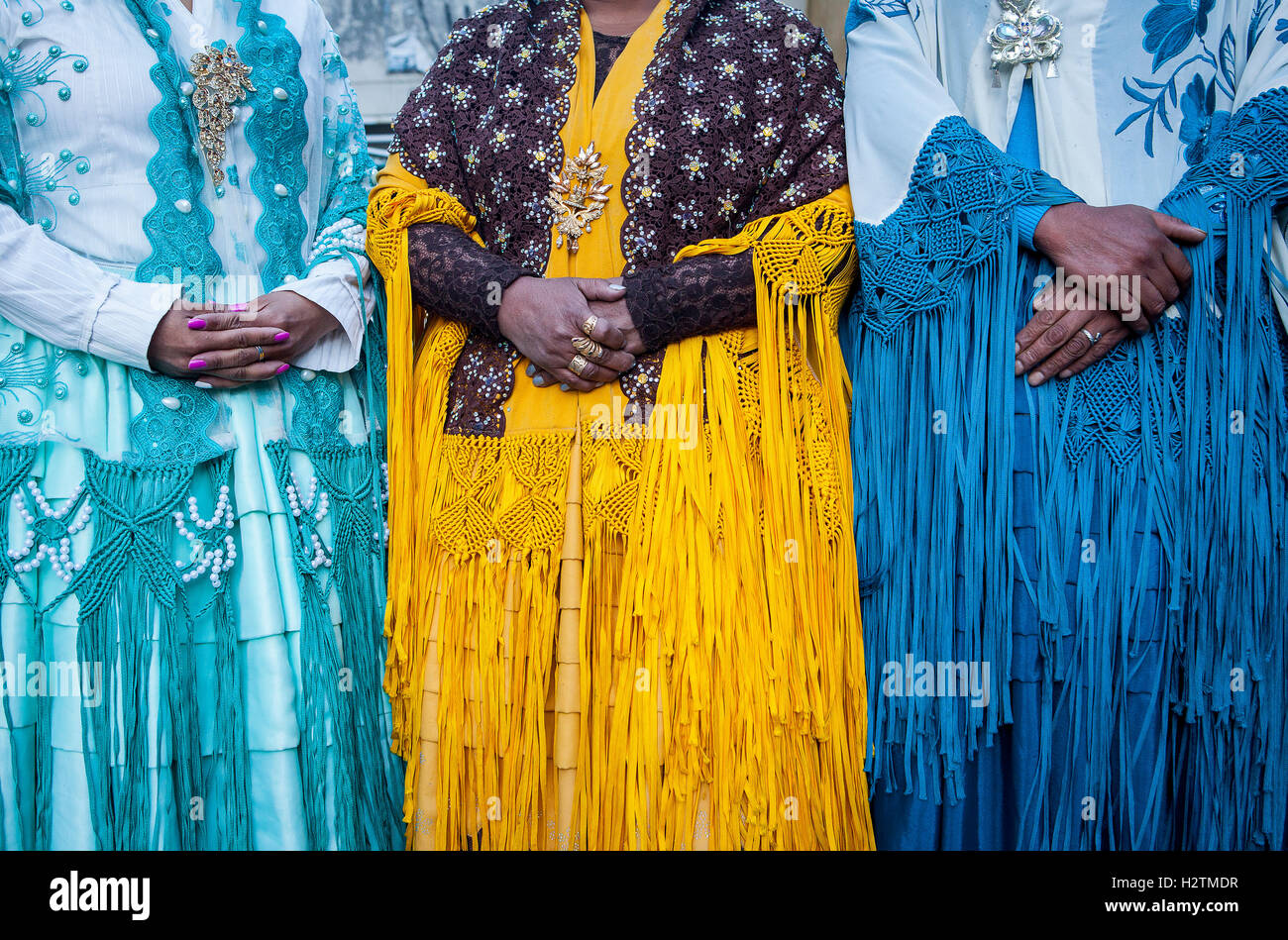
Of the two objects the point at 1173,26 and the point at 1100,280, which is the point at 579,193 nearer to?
the point at 1100,280

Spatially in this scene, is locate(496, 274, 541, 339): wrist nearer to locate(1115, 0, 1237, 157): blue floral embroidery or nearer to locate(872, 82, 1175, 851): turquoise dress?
locate(872, 82, 1175, 851): turquoise dress

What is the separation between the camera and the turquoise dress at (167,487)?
1.48 meters

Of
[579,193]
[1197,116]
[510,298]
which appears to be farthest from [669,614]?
[1197,116]

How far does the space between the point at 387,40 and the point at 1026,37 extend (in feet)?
4.87

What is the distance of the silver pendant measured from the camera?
5.26 ft

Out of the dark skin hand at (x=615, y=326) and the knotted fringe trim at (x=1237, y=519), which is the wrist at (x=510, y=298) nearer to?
the dark skin hand at (x=615, y=326)

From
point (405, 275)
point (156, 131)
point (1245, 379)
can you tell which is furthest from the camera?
point (405, 275)

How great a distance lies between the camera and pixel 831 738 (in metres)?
1.53

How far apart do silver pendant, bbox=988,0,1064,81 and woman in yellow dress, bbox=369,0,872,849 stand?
10.7 inches

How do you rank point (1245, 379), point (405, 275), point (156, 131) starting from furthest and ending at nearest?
point (405, 275) < point (156, 131) < point (1245, 379)

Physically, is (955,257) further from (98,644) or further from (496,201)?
(98,644)
